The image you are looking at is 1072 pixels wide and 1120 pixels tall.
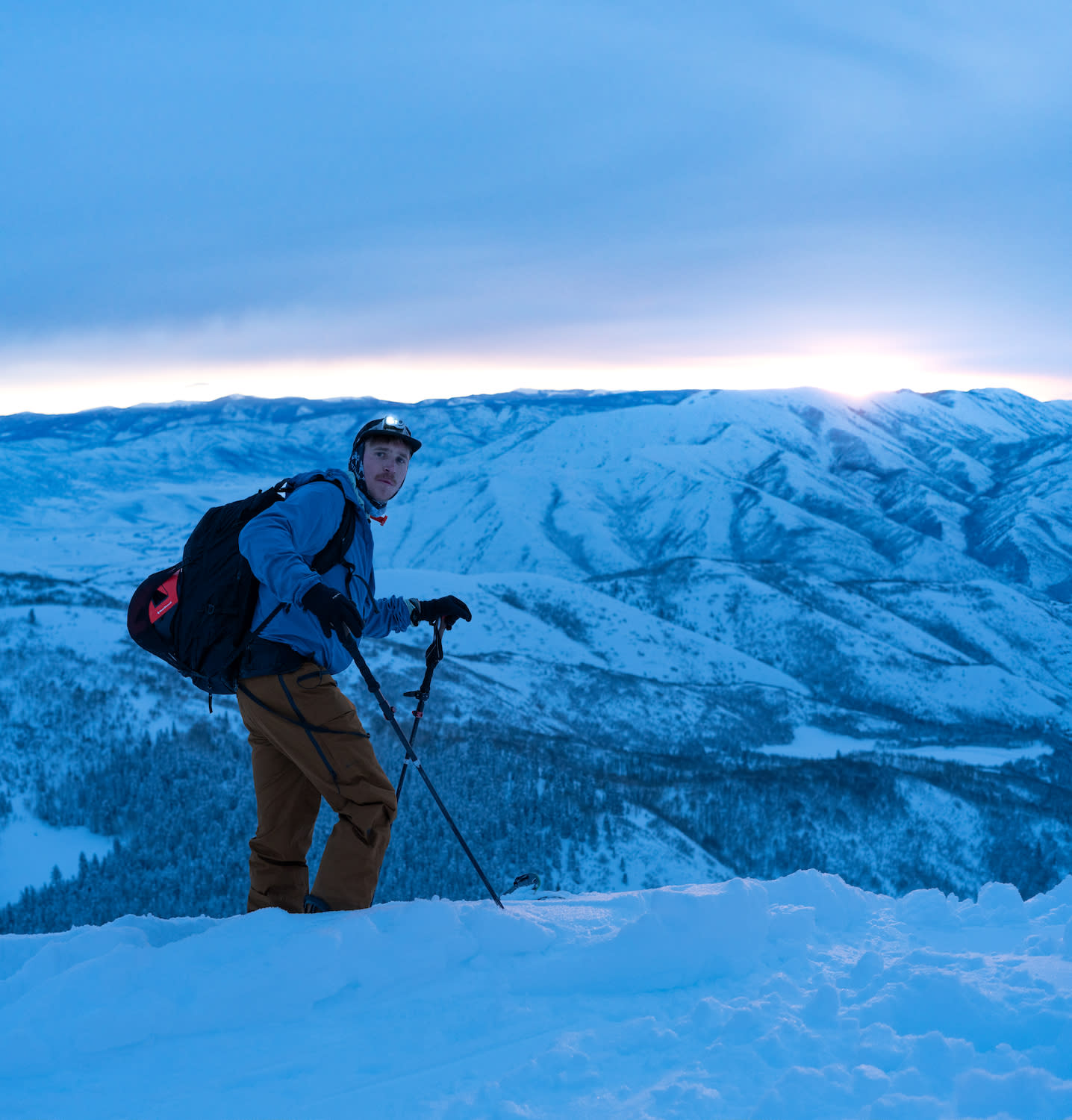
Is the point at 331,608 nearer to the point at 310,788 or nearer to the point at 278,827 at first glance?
the point at 310,788

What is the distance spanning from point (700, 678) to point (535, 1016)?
203ft

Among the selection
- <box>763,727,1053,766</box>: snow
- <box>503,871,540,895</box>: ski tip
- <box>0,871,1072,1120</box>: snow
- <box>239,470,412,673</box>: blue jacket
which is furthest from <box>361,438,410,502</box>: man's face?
<box>763,727,1053,766</box>: snow

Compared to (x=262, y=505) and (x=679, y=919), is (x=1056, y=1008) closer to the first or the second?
(x=679, y=919)

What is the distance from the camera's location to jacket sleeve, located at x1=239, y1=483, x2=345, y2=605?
4.43 m

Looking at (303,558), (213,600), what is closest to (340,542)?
(303,558)

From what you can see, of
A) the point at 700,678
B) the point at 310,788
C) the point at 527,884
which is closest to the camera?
the point at 310,788

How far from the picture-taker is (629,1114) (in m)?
3.45

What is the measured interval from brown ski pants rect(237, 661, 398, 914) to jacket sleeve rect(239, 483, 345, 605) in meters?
0.62

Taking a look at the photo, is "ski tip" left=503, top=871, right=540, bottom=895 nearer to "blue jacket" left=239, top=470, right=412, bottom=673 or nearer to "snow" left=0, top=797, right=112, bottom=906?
"blue jacket" left=239, top=470, right=412, bottom=673

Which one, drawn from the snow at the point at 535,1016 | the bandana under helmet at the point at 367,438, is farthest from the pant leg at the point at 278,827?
the bandana under helmet at the point at 367,438

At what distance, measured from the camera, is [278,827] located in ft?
17.1

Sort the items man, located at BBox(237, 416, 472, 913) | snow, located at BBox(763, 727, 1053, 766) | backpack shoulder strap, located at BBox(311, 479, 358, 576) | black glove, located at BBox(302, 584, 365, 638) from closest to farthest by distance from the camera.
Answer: black glove, located at BBox(302, 584, 365, 638)
man, located at BBox(237, 416, 472, 913)
backpack shoulder strap, located at BBox(311, 479, 358, 576)
snow, located at BBox(763, 727, 1053, 766)

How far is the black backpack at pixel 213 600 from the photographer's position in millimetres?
4754


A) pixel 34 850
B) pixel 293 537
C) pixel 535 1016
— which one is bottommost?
pixel 34 850
